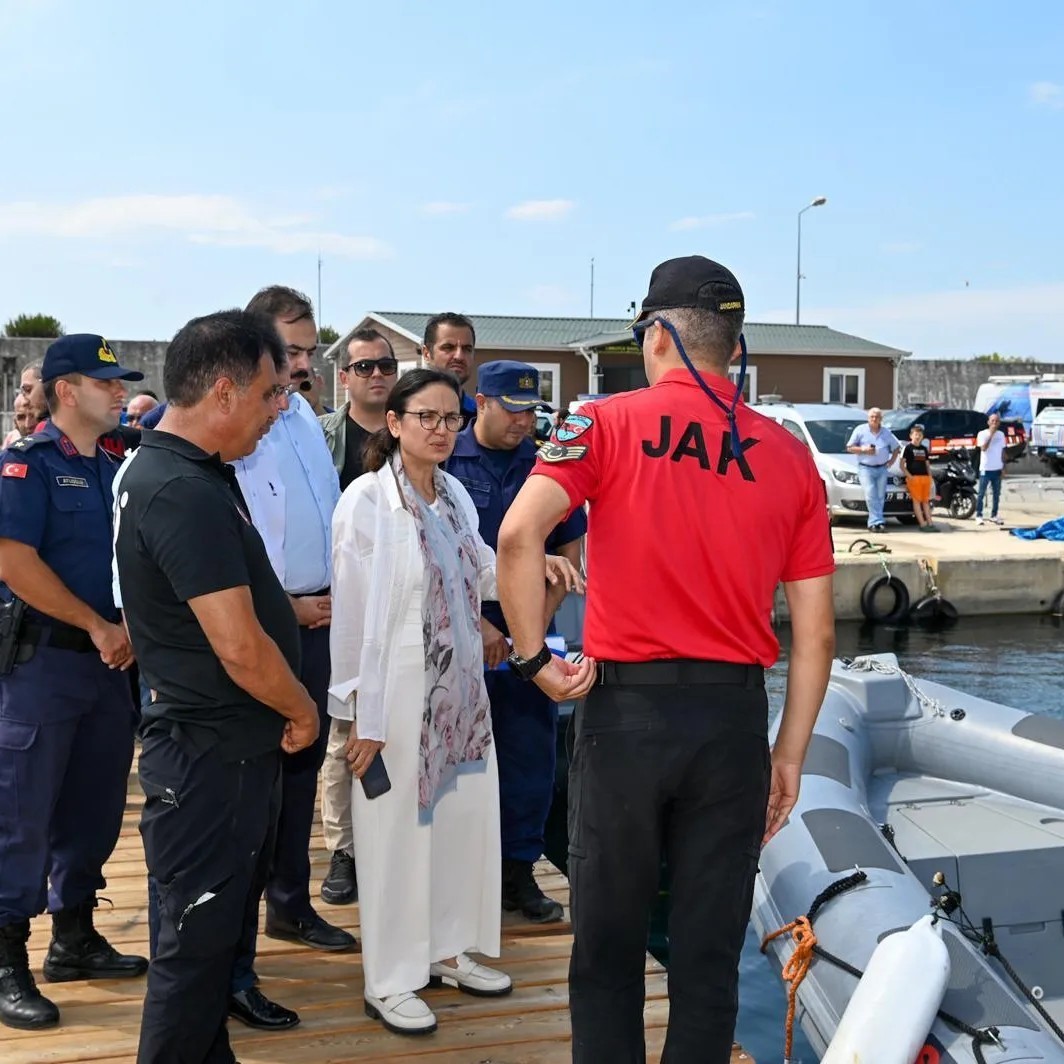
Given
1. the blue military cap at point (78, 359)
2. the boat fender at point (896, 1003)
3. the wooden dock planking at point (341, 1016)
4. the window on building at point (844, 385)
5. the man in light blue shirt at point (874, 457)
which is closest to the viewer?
the boat fender at point (896, 1003)

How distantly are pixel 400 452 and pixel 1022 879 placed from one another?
2.82m

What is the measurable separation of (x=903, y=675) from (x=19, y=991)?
4229 millimetres

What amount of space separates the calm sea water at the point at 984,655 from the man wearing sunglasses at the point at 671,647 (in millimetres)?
6119

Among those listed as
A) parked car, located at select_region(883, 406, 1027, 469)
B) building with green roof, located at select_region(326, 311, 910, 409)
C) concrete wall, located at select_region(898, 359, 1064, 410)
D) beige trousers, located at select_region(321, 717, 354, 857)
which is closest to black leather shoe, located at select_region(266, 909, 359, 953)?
beige trousers, located at select_region(321, 717, 354, 857)

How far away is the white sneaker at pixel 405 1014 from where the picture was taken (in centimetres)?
303

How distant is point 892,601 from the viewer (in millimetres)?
12602

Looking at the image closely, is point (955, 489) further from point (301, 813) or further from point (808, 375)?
point (301, 813)

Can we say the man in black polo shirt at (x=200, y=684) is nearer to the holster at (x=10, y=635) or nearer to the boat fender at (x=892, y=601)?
the holster at (x=10, y=635)

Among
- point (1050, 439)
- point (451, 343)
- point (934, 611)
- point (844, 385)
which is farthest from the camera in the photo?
point (844, 385)

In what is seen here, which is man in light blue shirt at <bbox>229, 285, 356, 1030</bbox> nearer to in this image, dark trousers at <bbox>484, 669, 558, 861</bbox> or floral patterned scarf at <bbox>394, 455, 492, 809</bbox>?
floral patterned scarf at <bbox>394, 455, 492, 809</bbox>

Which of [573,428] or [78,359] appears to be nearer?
[573,428]

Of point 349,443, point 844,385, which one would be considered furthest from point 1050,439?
point 349,443

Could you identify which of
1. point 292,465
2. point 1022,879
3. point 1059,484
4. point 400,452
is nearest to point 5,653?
point 292,465

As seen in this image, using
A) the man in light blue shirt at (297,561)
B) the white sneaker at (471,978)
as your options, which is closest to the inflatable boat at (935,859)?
the white sneaker at (471,978)
